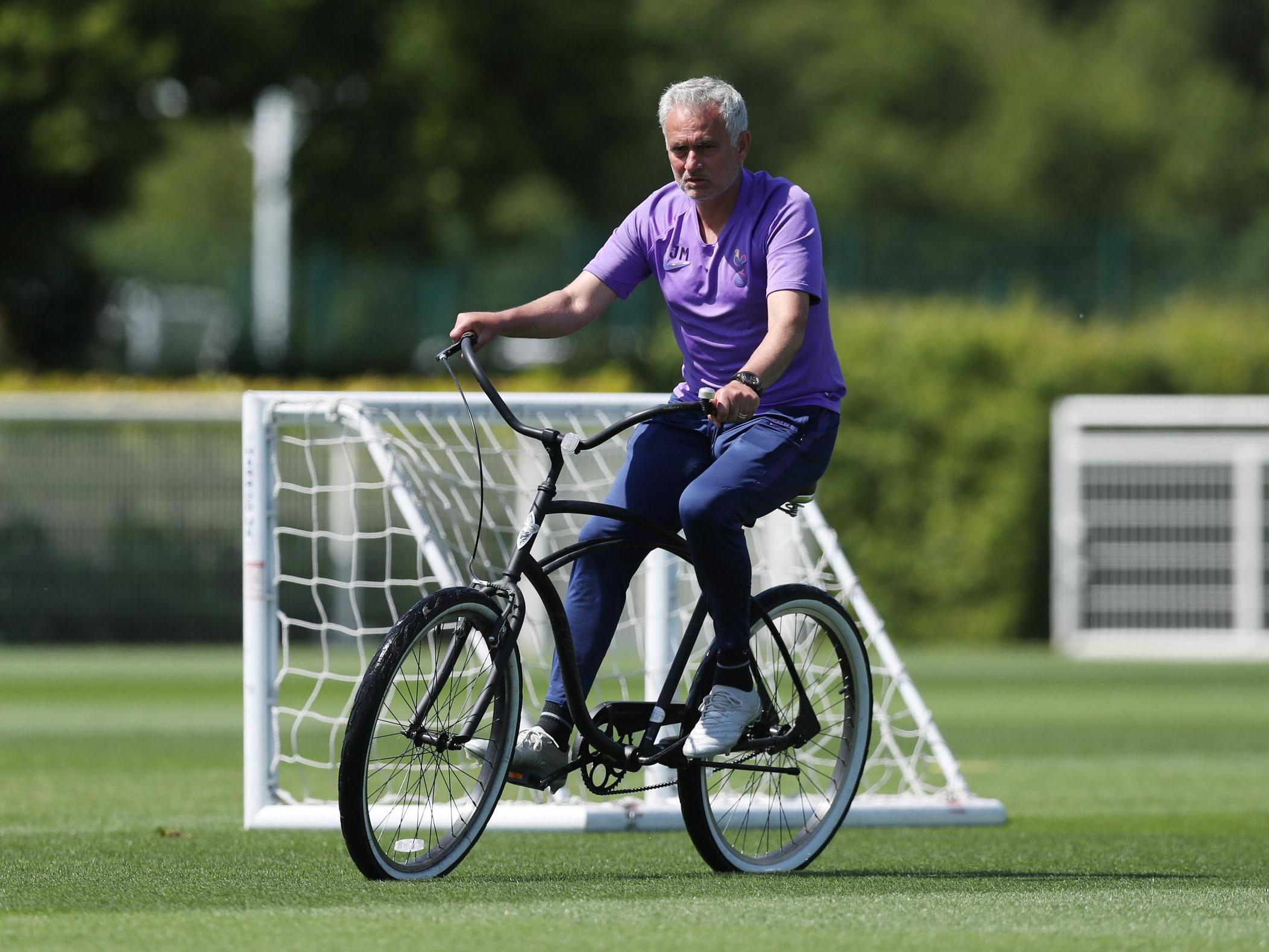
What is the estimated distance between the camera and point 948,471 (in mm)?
17984

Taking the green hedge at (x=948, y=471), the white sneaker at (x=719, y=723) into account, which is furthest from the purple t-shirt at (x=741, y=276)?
the green hedge at (x=948, y=471)

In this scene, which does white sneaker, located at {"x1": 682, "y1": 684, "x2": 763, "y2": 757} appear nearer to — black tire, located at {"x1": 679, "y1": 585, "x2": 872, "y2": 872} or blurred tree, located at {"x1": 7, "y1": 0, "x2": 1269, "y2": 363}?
black tire, located at {"x1": 679, "y1": 585, "x2": 872, "y2": 872}

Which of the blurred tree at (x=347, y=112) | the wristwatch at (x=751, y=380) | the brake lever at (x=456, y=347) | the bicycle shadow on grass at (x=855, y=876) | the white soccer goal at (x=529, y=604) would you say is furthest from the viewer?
the blurred tree at (x=347, y=112)

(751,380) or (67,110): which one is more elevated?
(67,110)

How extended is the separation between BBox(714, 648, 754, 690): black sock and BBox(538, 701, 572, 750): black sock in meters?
0.41

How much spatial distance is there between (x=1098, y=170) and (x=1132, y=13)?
5.50 meters

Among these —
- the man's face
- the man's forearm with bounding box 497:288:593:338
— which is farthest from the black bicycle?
the man's face

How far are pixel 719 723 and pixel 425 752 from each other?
82cm

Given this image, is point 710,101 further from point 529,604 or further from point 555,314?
point 529,604

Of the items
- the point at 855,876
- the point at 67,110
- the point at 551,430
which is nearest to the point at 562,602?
the point at 551,430

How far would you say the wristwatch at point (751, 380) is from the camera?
5.20m

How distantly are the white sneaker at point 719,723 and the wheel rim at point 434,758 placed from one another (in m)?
0.52

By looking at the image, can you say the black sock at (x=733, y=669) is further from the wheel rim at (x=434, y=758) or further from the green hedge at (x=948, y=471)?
the green hedge at (x=948, y=471)

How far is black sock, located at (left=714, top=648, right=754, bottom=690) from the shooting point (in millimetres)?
5637
